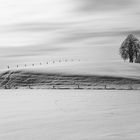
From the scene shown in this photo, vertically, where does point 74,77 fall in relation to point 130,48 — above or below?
below

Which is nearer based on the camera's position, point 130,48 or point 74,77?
point 74,77

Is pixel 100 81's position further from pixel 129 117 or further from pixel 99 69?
pixel 129 117

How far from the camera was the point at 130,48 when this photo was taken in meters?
89.1

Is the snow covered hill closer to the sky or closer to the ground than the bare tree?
closer to the ground

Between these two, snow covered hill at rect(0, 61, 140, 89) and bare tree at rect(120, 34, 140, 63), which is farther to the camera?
bare tree at rect(120, 34, 140, 63)

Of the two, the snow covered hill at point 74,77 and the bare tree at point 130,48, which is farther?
the bare tree at point 130,48

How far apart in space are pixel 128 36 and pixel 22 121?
8148cm

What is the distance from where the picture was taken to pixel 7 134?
10281mm

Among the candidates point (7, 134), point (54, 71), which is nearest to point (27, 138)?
point (7, 134)

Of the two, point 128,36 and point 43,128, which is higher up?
point 128,36

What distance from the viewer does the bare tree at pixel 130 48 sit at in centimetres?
8912

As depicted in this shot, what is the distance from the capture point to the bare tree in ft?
292

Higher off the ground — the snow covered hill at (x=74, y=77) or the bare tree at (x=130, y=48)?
the bare tree at (x=130, y=48)

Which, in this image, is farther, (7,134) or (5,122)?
(5,122)
